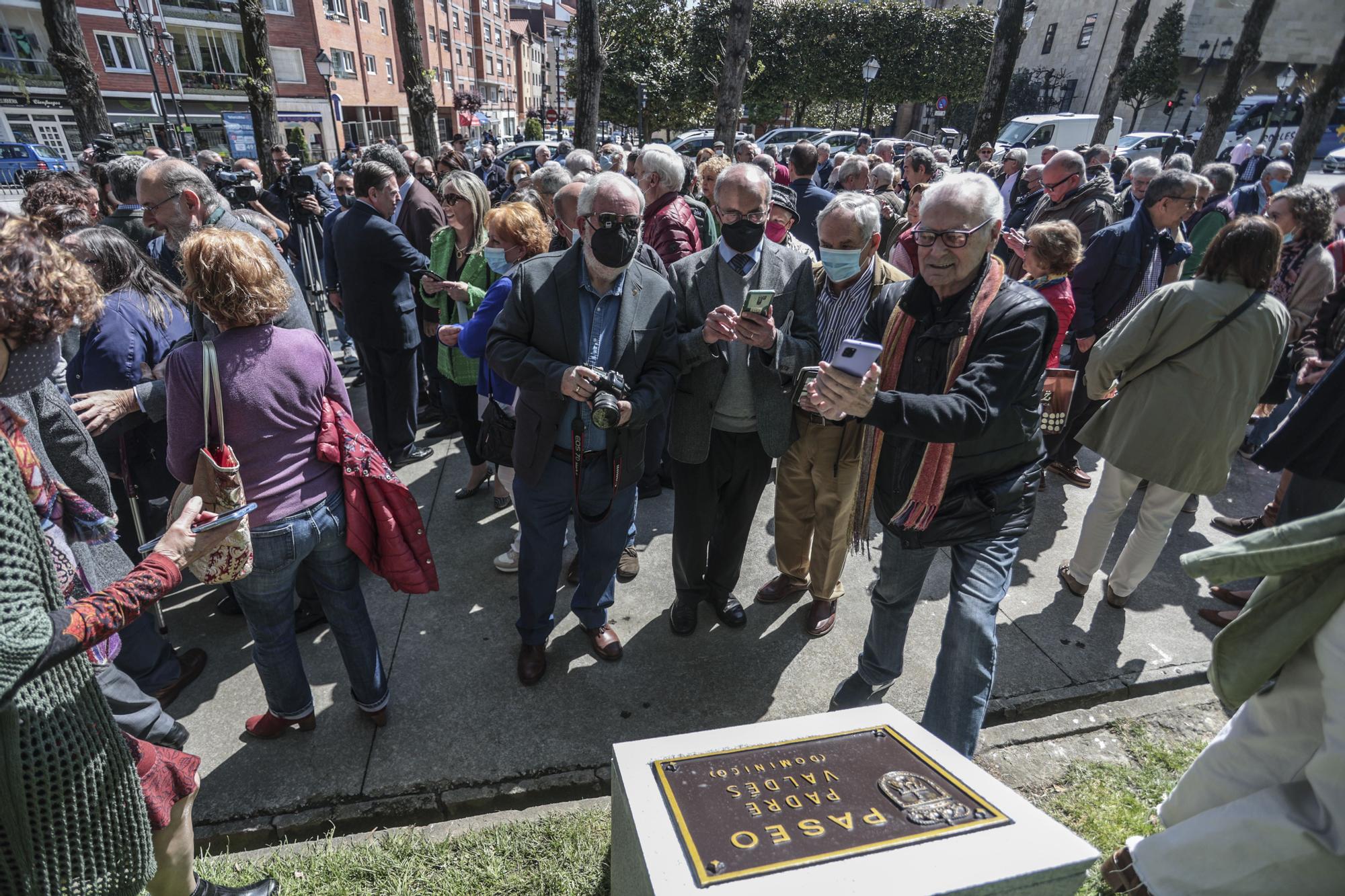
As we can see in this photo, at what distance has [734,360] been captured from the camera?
118 inches

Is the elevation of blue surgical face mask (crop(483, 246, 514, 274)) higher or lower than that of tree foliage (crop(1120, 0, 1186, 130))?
lower

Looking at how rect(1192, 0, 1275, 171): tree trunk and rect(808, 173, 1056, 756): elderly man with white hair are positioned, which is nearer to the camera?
rect(808, 173, 1056, 756): elderly man with white hair

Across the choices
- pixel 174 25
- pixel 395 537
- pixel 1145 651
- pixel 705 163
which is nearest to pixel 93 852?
pixel 395 537

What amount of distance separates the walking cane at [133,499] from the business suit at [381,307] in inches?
68.3

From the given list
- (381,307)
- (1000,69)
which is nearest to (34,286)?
(381,307)

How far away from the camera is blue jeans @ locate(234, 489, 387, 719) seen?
229 cm

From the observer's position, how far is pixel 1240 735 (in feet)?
4.86

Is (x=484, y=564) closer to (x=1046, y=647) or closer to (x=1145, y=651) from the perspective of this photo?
(x=1046, y=647)

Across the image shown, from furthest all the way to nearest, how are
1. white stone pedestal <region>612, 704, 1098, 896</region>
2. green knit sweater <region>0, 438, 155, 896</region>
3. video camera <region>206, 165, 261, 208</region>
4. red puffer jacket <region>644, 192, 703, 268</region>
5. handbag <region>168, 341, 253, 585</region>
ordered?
video camera <region>206, 165, 261, 208</region> < red puffer jacket <region>644, 192, 703, 268</region> < handbag <region>168, 341, 253, 585</region> < white stone pedestal <region>612, 704, 1098, 896</region> < green knit sweater <region>0, 438, 155, 896</region>

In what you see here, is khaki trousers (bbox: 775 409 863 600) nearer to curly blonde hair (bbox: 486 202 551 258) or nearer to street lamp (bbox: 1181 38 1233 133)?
curly blonde hair (bbox: 486 202 551 258)

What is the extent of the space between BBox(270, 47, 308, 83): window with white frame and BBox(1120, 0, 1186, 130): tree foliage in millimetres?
38259

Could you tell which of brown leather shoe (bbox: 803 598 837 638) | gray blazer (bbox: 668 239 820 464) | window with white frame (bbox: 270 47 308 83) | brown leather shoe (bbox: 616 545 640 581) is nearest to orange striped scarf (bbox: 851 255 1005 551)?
gray blazer (bbox: 668 239 820 464)

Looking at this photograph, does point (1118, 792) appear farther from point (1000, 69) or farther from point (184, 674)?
point (1000, 69)

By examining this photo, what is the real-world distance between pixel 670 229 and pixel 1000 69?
12281 millimetres
